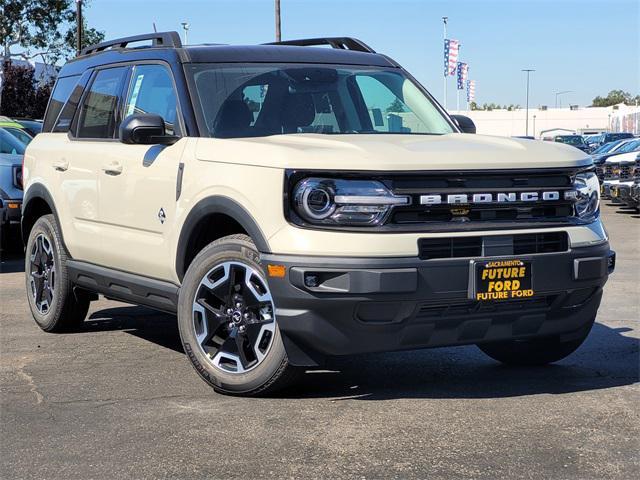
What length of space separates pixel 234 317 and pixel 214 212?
567mm

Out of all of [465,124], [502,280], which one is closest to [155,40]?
[465,124]

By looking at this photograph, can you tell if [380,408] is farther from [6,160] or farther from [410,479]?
[6,160]

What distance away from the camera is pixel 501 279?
16.5ft

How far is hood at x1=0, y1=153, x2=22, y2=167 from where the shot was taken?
43.1ft

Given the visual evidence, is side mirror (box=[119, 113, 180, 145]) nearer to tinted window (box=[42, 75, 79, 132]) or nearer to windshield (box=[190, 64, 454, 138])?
windshield (box=[190, 64, 454, 138])

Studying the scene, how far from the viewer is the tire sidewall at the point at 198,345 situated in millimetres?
5184

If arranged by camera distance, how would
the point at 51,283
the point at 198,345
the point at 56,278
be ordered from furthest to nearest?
the point at 51,283 < the point at 56,278 < the point at 198,345

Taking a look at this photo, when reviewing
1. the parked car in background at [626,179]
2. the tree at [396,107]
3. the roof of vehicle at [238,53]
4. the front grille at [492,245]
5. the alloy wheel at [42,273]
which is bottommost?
the parked car in background at [626,179]

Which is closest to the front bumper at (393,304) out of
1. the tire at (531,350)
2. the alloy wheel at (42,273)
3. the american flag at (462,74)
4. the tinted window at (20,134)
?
the tire at (531,350)

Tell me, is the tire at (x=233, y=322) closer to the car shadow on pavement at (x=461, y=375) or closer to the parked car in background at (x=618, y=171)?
the car shadow on pavement at (x=461, y=375)

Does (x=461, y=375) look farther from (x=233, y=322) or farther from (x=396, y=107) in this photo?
(x=396, y=107)

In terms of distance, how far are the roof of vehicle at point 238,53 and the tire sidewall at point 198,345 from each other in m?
1.41

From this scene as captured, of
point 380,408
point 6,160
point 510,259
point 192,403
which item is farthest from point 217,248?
point 6,160

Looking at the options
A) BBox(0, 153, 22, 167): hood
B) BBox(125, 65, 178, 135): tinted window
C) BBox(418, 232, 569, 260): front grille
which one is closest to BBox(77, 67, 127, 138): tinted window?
BBox(125, 65, 178, 135): tinted window
